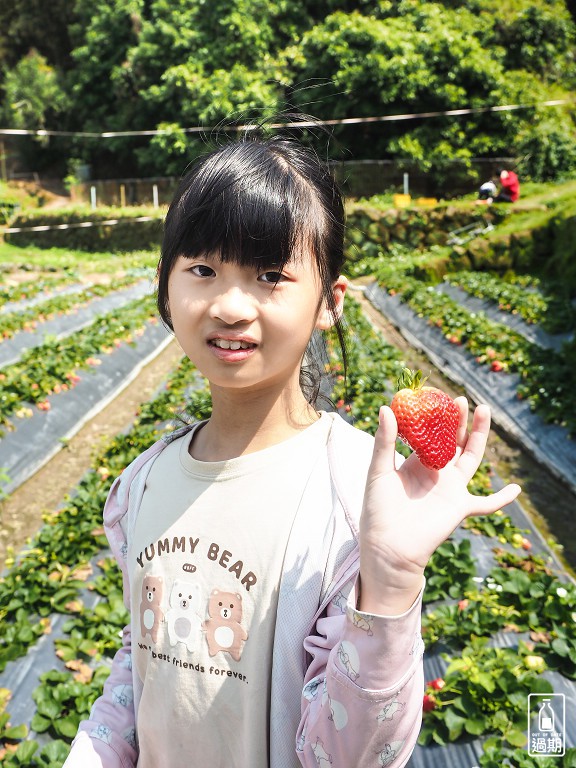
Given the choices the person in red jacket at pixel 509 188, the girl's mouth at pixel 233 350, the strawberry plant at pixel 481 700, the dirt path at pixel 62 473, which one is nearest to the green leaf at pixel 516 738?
the strawberry plant at pixel 481 700

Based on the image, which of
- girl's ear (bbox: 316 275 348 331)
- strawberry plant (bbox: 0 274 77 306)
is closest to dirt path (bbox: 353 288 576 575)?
girl's ear (bbox: 316 275 348 331)

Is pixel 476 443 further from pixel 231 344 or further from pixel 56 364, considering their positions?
pixel 56 364

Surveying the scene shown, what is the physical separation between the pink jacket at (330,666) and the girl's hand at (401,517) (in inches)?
1.2

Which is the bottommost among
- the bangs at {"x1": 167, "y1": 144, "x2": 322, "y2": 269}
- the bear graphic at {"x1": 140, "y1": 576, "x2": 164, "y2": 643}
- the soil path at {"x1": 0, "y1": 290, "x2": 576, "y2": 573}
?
the soil path at {"x1": 0, "y1": 290, "x2": 576, "y2": 573}

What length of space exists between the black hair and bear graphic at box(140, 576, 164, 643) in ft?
1.95

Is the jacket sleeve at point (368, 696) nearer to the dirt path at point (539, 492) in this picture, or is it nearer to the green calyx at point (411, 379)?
the green calyx at point (411, 379)

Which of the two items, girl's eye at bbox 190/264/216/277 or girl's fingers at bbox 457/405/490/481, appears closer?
girl's fingers at bbox 457/405/490/481

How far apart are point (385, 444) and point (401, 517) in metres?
0.10

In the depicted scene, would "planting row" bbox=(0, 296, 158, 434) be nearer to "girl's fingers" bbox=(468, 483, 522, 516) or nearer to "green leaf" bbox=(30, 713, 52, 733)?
"green leaf" bbox=(30, 713, 52, 733)

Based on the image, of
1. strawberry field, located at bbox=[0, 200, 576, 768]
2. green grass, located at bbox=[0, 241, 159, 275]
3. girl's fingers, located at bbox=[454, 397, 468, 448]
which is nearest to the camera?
girl's fingers, located at bbox=[454, 397, 468, 448]

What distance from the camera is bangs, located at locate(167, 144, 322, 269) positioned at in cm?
114

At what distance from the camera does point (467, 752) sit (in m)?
2.44

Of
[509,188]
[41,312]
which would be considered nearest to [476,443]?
[41,312]

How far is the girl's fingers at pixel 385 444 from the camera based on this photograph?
89 centimetres
